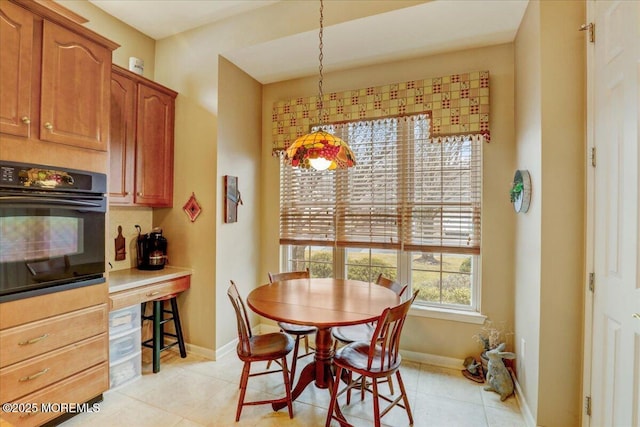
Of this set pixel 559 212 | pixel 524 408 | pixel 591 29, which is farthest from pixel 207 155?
pixel 524 408

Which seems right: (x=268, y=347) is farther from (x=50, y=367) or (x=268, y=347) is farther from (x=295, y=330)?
(x=50, y=367)

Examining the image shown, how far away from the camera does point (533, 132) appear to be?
196 centimetres

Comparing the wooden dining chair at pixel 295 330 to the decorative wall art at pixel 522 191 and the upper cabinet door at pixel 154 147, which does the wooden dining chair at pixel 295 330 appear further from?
the decorative wall art at pixel 522 191

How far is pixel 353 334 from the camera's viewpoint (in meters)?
2.33

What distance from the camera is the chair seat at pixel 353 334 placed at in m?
2.23

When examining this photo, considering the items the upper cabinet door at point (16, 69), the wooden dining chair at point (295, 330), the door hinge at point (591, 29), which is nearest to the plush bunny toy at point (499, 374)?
the wooden dining chair at point (295, 330)

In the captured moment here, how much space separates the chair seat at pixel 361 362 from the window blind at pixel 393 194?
46.6 inches

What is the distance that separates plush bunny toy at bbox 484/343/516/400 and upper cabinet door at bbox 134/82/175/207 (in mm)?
3161

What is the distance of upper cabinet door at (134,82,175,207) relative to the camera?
8.77 feet

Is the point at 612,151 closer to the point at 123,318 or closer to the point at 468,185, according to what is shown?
the point at 468,185

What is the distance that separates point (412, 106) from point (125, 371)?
3348 millimetres

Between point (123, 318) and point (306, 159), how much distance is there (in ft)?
6.37

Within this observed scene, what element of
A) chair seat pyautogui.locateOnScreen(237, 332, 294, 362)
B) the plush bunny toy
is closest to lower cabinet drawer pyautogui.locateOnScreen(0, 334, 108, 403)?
chair seat pyautogui.locateOnScreen(237, 332, 294, 362)

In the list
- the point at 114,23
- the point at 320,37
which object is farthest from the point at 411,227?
the point at 114,23
